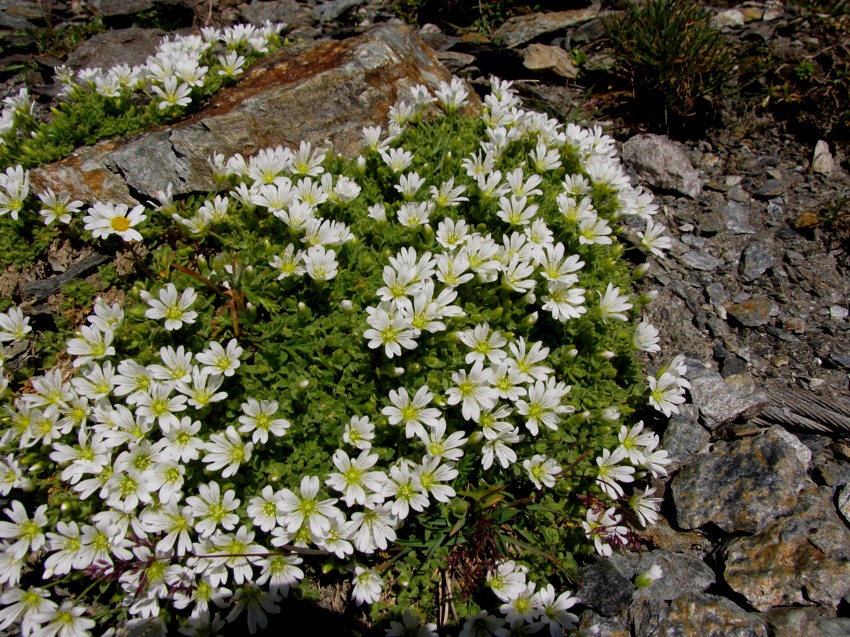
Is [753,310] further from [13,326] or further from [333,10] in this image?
[333,10]

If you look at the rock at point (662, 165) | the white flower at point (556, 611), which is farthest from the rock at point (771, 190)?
the white flower at point (556, 611)

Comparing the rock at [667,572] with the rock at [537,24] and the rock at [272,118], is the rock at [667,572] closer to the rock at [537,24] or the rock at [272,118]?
the rock at [272,118]

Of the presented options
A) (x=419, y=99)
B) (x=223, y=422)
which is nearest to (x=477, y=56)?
(x=419, y=99)

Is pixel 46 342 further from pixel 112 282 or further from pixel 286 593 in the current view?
pixel 286 593

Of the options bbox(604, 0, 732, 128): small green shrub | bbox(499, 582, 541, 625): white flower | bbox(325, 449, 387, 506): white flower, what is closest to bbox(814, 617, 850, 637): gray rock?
bbox(499, 582, 541, 625): white flower

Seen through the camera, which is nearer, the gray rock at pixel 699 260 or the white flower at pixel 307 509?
the white flower at pixel 307 509

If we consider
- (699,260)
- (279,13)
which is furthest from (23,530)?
(279,13)

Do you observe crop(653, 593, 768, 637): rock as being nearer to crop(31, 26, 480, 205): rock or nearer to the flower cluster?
the flower cluster
